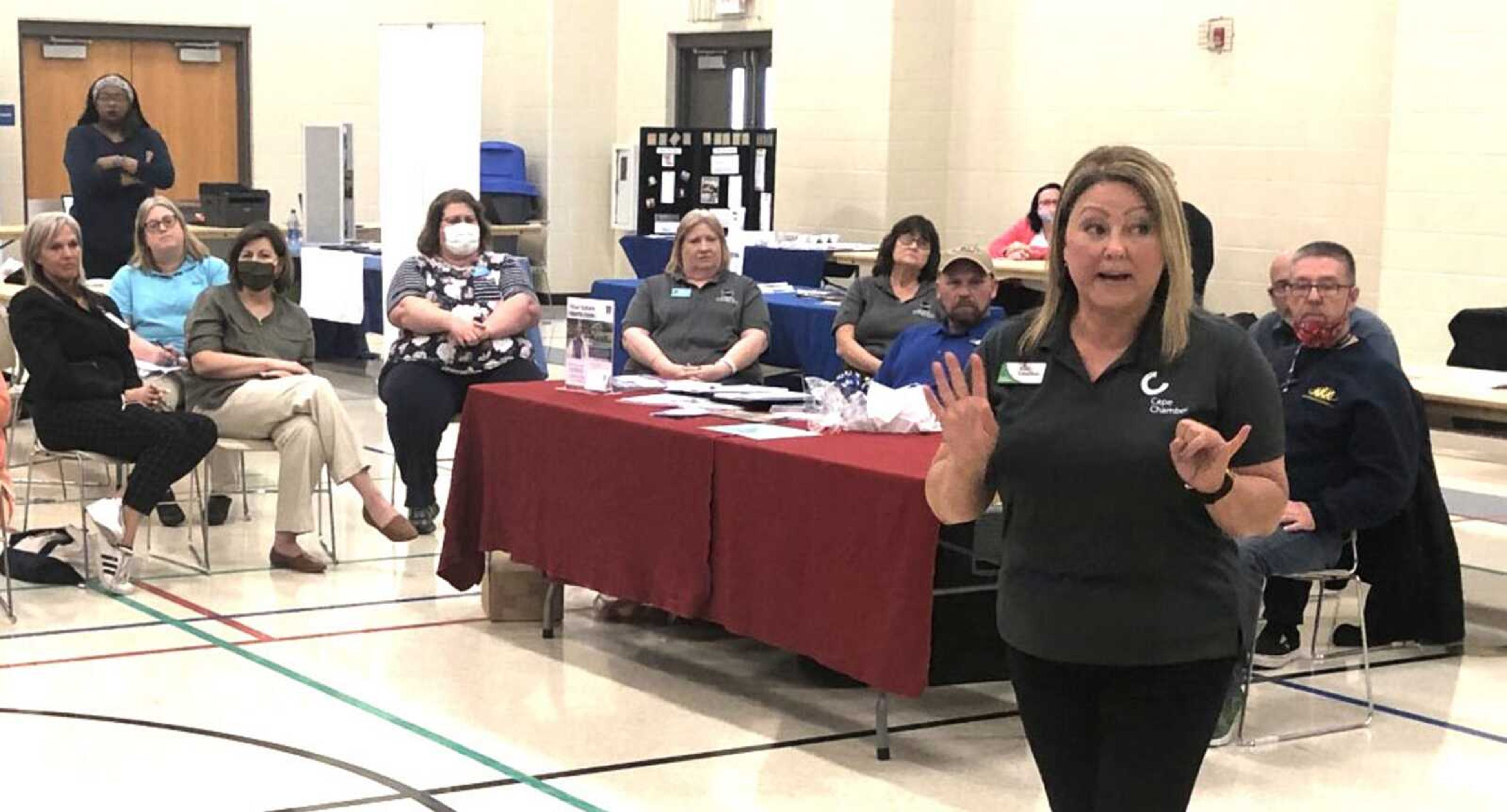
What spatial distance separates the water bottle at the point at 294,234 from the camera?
38.5ft

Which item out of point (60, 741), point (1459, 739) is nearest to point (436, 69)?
point (60, 741)

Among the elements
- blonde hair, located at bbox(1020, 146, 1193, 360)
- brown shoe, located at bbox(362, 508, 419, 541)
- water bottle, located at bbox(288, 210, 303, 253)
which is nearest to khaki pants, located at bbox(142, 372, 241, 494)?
brown shoe, located at bbox(362, 508, 419, 541)

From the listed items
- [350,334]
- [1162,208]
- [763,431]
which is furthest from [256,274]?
[350,334]

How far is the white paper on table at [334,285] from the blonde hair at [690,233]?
4606mm

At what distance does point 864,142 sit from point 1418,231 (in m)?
4.07

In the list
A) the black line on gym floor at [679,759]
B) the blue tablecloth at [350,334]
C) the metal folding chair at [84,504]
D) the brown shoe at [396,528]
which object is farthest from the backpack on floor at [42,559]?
the blue tablecloth at [350,334]

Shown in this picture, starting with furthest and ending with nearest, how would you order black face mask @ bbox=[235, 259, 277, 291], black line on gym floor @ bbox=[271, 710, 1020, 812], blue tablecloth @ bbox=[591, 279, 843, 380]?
blue tablecloth @ bbox=[591, 279, 843, 380], black face mask @ bbox=[235, 259, 277, 291], black line on gym floor @ bbox=[271, 710, 1020, 812]

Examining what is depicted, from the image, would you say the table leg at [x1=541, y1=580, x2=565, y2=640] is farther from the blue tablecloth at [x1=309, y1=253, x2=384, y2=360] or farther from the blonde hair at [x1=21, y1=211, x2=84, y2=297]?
the blue tablecloth at [x1=309, y1=253, x2=384, y2=360]

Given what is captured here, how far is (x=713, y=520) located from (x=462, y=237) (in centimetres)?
245

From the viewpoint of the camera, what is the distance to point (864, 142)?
12422 mm

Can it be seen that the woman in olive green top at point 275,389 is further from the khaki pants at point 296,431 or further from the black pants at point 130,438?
the black pants at point 130,438

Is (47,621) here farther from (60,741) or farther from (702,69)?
(702,69)

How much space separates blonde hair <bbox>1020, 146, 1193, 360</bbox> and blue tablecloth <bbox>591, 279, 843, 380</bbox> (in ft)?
17.7

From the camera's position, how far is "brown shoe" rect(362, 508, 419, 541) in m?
6.19
